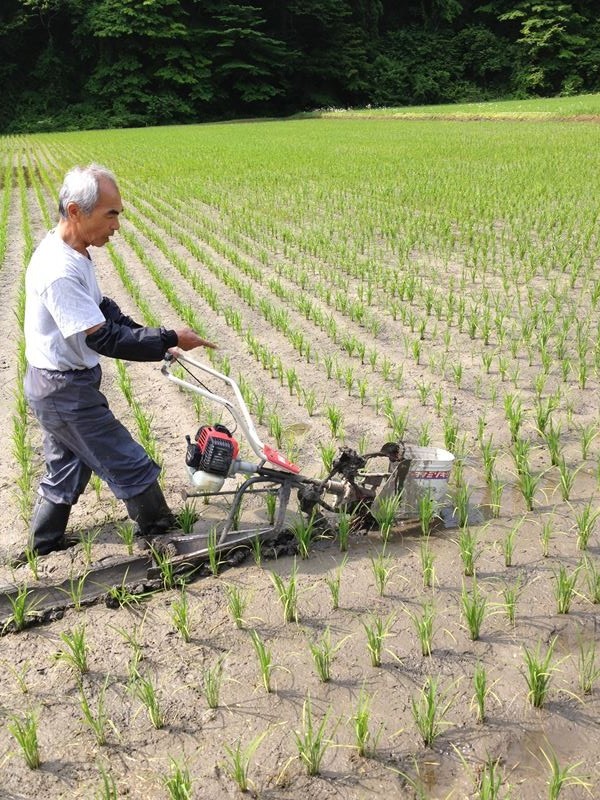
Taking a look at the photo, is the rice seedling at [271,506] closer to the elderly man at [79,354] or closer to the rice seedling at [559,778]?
the elderly man at [79,354]

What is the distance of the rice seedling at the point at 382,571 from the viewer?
261cm

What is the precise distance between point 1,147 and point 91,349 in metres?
24.2

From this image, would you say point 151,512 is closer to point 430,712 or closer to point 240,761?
point 240,761

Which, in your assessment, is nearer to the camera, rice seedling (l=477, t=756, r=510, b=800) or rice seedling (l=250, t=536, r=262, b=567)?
rice seedling (l=477, t=756, r=510, b=800)

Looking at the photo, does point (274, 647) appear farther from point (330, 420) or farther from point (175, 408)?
point (175, 408)

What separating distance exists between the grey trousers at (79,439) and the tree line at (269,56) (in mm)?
34824

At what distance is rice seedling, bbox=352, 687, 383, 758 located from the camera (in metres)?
1.91

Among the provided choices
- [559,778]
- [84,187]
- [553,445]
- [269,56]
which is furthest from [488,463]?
[269,56]

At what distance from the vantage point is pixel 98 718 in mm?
2076

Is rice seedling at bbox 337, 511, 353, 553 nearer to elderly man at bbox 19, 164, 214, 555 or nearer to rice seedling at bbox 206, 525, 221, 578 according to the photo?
rice seedling at bbox 206, 525, 221, 578

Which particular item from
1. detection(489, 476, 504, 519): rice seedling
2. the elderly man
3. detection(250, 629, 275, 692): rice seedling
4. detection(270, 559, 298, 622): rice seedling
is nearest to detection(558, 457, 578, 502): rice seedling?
detection(489, 476, 504, 519): rice seedling

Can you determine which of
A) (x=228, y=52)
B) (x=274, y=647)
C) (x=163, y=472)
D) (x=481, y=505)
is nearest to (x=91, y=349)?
(x=163, y=472)

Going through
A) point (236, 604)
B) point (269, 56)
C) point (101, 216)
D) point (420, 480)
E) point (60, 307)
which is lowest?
point (236, 604)

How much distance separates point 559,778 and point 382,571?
3.26 ft
